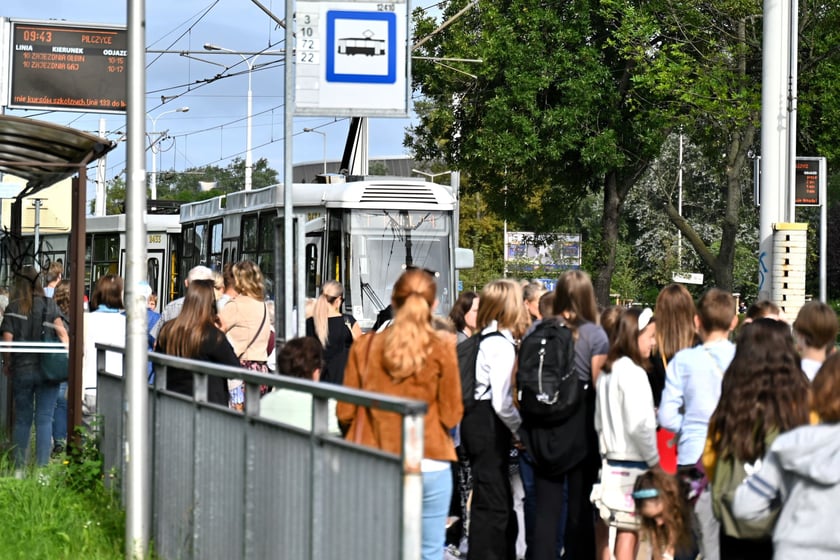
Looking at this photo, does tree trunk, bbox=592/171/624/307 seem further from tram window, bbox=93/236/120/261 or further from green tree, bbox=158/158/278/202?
green tree, bbox=158/158/278/202

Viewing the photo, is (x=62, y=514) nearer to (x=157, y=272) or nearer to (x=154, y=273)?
(x=157, y=272)

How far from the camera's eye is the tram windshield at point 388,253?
18469 millimetres

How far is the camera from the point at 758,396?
5.42 meters

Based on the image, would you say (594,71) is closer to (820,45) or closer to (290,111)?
(820,45)

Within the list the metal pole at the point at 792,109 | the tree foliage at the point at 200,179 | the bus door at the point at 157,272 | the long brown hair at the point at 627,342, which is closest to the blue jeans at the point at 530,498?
the long brown hair at the point at 627,342

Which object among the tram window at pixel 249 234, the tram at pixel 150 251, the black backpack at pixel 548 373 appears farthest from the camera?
the tram at pixel 150 251

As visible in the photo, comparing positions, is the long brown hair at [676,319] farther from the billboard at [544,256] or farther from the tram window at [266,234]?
the billboard at [544,256]

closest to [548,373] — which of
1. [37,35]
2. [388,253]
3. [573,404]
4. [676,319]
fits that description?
[573,404]

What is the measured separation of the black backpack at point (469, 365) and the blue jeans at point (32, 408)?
422 centimetres

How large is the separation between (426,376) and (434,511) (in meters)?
0.59

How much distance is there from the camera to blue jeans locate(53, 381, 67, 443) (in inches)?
439

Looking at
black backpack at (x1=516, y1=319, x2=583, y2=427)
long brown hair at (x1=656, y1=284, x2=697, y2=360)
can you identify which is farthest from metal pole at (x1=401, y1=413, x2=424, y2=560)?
long brown hair at (x1=656, y1=284, x2=697, y2=360)

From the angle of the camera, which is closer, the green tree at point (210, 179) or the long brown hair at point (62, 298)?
the long brown hair at point (62, 298)

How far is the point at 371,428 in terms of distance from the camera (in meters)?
4.71
